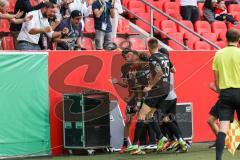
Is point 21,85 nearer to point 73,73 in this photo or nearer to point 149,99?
point 73,73

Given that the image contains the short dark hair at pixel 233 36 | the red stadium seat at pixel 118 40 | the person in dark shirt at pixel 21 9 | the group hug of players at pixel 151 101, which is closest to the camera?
the short dark hair at pixel 233 36

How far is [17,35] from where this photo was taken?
46.1ft

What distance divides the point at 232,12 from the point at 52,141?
33.2 ft

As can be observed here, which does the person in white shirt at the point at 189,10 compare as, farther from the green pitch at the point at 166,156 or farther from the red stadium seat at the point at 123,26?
the green pitch at the point at 166,156

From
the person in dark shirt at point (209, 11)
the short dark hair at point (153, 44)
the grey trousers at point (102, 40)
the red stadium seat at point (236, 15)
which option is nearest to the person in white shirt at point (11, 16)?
the short dark hair at point (153, 44)

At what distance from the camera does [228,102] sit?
34.6ft

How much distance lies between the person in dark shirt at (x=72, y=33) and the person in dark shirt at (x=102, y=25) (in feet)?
3.81

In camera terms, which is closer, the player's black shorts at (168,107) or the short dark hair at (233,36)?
the short dark hair at (233,36)

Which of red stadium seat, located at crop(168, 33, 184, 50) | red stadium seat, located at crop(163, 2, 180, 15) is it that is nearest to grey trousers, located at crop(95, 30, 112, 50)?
red stadium seat, located at crop(168, 33, 184, 50)

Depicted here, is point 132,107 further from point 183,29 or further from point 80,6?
point 183,29

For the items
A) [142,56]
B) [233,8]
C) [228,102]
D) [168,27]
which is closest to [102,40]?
[142,56]

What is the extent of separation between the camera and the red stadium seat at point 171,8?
64.1 feet

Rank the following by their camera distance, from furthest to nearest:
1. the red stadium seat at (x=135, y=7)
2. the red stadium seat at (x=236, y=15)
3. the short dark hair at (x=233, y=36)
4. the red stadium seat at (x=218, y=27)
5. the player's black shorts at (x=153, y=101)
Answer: the red stadium seat at (x=236, y=15) → the red stadium seat at (x=218, y=27) → the red stadium seat at (x=135, y=7) → the player's black shorts at (x=153, y=101) → the short dark hair at (x=233, y=36)

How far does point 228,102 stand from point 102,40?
5.80 meters
